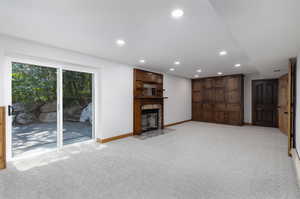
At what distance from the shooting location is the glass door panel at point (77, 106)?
3.81 meters

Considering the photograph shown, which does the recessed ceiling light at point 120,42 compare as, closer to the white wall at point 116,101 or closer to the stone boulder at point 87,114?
the white wall at point 116,101

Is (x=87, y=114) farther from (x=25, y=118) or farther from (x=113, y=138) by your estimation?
(x=25, y=118)

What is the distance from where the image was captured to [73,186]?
83.3 inches

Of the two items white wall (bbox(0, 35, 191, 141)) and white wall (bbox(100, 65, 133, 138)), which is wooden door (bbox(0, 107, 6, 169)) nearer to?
white wall (bbox(0, 35, 191, 141))

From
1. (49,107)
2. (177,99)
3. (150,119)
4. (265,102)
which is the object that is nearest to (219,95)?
(265,102)

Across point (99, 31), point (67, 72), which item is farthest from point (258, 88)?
point (67, 72)

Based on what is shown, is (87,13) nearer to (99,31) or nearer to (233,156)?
(99,31)

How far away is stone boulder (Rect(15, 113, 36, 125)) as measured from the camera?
10.2 ft

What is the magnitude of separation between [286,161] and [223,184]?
184cm

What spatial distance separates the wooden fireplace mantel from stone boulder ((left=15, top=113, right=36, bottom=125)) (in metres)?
2.78

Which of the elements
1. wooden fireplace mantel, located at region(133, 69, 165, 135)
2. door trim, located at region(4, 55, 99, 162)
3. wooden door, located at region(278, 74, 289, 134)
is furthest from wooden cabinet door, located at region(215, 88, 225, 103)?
door trim, located at region(4, 55, 99, 162)

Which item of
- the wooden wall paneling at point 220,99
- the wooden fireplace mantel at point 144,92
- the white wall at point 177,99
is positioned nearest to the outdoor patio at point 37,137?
the wooden fireplace mantel at point 144,92

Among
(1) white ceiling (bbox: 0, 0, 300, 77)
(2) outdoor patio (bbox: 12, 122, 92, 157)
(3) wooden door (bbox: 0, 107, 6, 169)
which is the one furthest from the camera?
(2) outdoor patio (bbox: 12, 122, 92, 157)

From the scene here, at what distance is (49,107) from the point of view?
11.5ft
